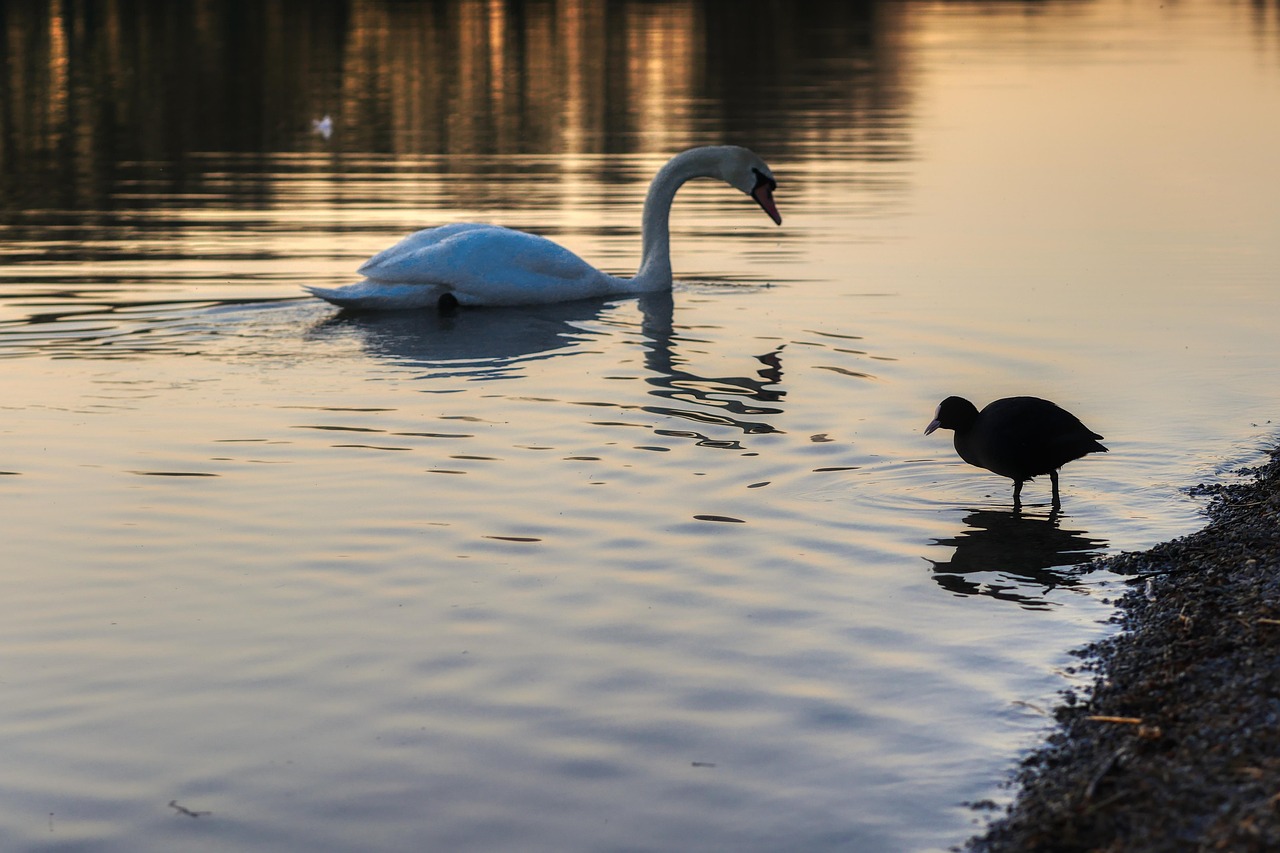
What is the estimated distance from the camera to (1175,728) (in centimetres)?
564

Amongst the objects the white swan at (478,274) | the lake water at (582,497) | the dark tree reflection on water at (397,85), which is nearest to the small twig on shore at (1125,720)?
the lake water at (582,497)

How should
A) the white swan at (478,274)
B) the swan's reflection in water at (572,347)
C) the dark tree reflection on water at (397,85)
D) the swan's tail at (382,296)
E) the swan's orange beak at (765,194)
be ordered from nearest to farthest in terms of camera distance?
the swan's reflection in water at (572,347) < the swan's tail at (382,296) < the white swan at (478,274) < the swan's orange beak at (765,194) < the dark tree reflection on water at (397,85)

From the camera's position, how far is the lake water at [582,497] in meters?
5.91

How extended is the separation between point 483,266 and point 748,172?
11.1 ft

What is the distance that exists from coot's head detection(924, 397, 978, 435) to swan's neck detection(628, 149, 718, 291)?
6698 mm

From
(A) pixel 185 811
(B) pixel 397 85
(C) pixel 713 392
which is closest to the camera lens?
(A) pixel 185 811

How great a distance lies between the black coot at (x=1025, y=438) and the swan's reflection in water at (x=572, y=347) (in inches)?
71.2

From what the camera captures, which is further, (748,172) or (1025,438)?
(748,172)

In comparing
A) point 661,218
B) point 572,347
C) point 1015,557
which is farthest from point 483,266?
point 1015,557

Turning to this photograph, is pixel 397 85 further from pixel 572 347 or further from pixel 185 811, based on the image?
pixel 185 811

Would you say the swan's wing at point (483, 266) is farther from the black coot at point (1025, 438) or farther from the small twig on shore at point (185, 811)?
the small twig on shore at point (185, 811)

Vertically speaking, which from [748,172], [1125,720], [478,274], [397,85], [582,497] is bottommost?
[1125,720]

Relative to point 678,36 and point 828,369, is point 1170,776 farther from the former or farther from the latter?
point 678,36

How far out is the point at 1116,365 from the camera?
1279 cm
